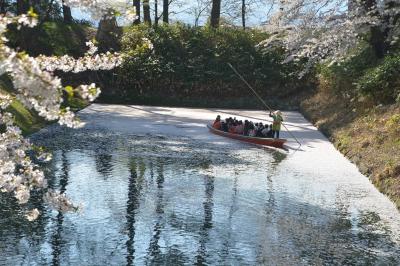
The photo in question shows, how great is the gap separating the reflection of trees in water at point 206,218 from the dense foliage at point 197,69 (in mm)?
21908

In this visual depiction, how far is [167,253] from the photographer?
1162cm

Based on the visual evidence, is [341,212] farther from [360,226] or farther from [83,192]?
[83,192]

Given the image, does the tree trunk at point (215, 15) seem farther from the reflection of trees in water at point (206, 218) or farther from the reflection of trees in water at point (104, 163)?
the reflection of trees in water at point (206, 218)

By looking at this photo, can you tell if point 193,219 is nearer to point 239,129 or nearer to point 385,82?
point 239,129

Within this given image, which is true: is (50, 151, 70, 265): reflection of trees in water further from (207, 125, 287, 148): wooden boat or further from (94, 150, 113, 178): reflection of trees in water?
(207, 125, 287, 148): wooden boat

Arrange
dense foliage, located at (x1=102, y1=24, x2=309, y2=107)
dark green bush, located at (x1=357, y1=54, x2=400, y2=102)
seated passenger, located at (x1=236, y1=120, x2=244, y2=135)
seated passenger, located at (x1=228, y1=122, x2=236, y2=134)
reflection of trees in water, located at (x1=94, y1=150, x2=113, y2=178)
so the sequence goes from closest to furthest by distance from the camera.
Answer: reflection of trees in water, located at (x1=94, y1=150, x2=113, y2=178)
dark green bush, located at (x1=357, y1=54, x2=400, y2=102)
seated passenger, located at (x1=236, y1=120, x2=244, y2=135)
seated passenger, located at (x1=228, y1=122, x2=236, y2=134)
dense foliage, located at (x1=102, y1=24, x2=309, y2=107)

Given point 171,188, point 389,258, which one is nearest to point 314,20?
point 171,188

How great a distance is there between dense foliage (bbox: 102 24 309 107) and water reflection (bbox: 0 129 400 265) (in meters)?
19.1

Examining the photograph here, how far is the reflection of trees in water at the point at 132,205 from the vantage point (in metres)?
11.7

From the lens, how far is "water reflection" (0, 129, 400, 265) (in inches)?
459

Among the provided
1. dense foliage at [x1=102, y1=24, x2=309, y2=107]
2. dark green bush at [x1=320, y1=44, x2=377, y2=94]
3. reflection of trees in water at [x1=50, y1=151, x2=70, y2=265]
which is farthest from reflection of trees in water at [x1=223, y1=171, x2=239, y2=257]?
dense foliage at [x1=102, y1=24, x2=309, y2=107]

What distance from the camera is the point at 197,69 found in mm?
40625

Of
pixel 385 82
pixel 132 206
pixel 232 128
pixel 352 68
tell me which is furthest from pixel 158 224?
pixel 352 68

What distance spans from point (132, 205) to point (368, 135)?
10965 mm
